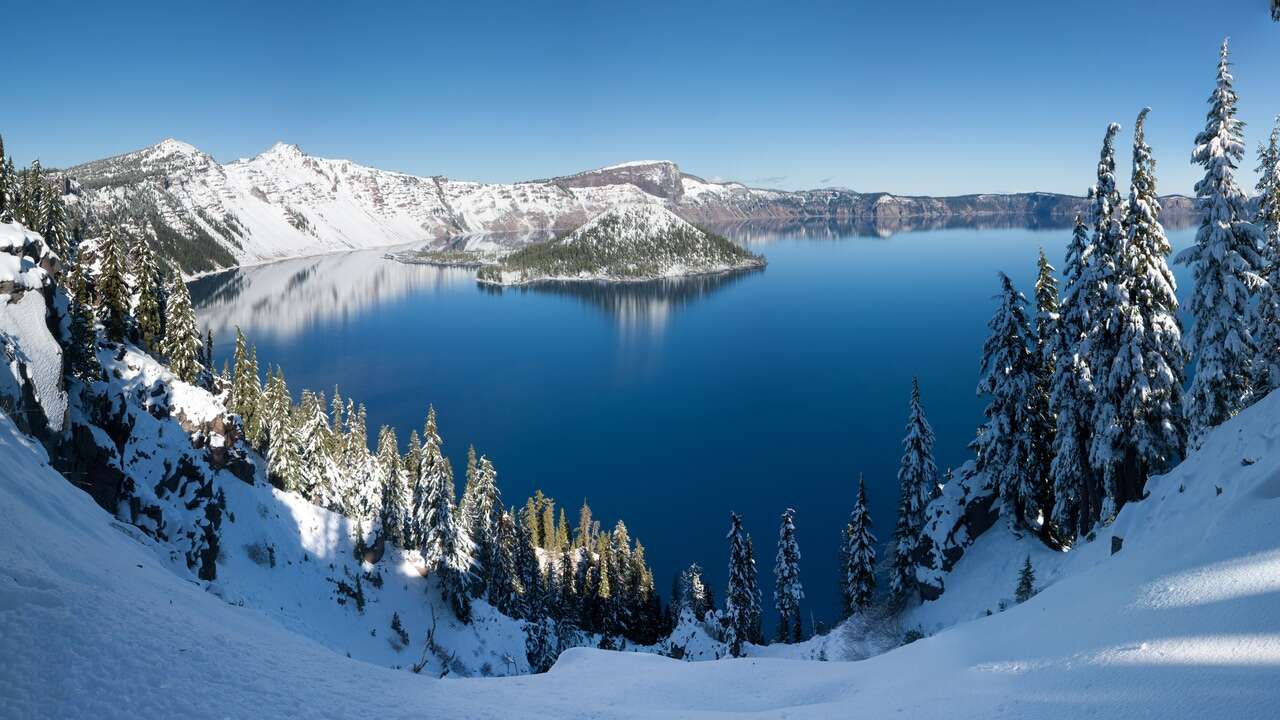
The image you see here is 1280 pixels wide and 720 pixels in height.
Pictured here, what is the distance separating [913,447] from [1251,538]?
25201mm

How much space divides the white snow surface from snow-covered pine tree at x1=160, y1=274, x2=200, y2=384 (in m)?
30.7

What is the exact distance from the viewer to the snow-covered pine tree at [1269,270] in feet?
74.0

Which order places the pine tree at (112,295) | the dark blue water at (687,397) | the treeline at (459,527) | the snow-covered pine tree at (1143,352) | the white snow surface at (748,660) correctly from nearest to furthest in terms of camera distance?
the white snow surface at (748,660) → the snow-covered pine tree at (1143,352) → the pine tree at (112,295) → the treeline at (459,527) → the dark blue water at (687,397)

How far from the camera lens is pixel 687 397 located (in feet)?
352

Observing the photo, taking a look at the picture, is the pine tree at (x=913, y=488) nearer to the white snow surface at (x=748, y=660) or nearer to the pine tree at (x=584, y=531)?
the white snow surface at (x=748, y=660)

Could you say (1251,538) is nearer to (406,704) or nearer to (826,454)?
(406,704)

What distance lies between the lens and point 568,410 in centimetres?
10169

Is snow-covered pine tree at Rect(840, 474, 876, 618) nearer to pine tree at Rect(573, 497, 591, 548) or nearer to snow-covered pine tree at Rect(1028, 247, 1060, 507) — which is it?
snow-covered pine tree at Rect(1028, 247, 1060, 507)

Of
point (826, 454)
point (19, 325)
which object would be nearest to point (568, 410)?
point (826, 454)

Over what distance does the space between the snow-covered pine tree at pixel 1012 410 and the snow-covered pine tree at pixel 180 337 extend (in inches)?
1902

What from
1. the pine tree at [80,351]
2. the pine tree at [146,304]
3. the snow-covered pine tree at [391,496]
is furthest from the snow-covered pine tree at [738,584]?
the pine tree at [146,304]

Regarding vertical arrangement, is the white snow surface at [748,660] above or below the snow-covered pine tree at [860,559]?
above

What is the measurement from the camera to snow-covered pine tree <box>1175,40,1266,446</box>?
2175 cm

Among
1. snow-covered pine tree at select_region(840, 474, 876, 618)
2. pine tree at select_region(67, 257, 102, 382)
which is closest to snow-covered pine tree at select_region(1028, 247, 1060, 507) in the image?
snow-covered pine tree at select_region(840, 474, 876, 618)
